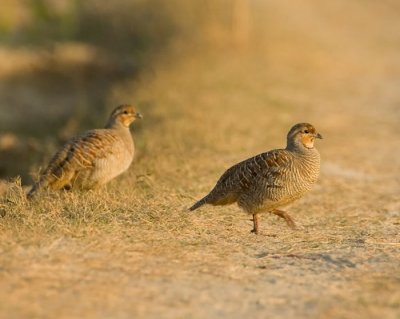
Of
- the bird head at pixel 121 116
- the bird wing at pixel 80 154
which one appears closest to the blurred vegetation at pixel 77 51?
the bird head at pixel 121 116

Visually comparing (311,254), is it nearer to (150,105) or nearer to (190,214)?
(190,214)

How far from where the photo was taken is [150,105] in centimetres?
1533

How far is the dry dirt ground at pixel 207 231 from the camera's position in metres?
5.82

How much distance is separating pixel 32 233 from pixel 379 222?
3848 millimetres

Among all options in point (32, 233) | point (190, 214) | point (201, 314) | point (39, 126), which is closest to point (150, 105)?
point (39, 126)

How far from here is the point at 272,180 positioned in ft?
25.6

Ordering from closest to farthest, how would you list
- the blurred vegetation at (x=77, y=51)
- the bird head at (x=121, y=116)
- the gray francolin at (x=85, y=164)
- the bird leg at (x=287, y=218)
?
the bird leg at (x=287, y=218) < the gray francolin at (x=85, y=164) < the bird head at (x=121, y=116) < the blurred vegetation at (x=77, y=51)

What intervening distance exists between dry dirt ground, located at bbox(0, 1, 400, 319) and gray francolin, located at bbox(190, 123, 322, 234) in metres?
0.31

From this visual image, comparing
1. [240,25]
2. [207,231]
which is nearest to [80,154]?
[207,231]

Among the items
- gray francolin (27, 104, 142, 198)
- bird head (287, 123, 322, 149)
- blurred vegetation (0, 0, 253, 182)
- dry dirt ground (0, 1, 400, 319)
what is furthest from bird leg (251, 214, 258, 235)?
blurred vegetation (0, 0, 253, 182)

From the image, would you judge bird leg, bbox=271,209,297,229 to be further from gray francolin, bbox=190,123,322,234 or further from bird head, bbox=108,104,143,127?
bird head, bbox=108,104,143,127

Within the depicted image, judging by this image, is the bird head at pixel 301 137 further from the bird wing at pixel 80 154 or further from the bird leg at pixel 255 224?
the bird wing at pixel 80 154

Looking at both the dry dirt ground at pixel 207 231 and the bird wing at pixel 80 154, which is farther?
the bird wing at pixel 80 154

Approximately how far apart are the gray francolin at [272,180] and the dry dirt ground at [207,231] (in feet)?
1.03
